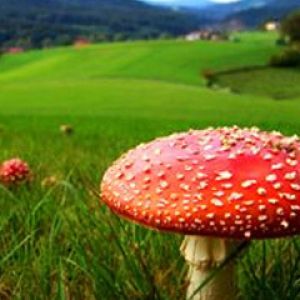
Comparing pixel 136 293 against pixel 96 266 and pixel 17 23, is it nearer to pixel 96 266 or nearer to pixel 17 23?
pixel 96 266

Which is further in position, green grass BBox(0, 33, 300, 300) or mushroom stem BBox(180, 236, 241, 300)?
green grass BBox(0, 33, 300, 300)

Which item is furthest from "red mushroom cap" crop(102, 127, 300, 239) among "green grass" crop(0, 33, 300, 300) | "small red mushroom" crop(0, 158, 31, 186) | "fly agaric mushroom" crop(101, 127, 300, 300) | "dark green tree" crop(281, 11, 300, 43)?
"dark green tree" crop(281, 11, 300, 43)

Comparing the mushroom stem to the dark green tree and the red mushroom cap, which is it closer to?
the red mushroom cap

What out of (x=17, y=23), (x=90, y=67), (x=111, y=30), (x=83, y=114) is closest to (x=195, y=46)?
(x=90, y=67)

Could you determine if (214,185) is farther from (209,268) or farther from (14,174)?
(14,174)

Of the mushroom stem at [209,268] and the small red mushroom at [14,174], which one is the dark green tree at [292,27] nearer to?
the small red mushroom at [14,174]

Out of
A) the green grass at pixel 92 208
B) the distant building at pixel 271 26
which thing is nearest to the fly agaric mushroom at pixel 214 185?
the green grass at pixel 92 208

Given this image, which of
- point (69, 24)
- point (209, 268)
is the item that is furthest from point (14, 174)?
point (69, 24)

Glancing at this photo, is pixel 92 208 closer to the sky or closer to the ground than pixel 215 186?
closer to the ground
